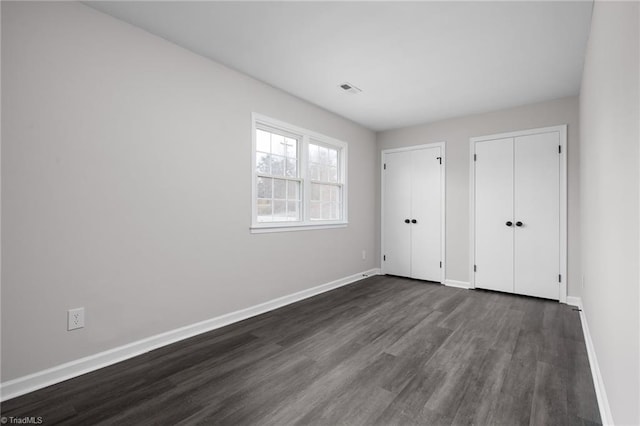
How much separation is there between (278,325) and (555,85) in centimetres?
398

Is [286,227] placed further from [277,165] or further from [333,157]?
[333,157]

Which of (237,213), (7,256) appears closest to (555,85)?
(237,213)

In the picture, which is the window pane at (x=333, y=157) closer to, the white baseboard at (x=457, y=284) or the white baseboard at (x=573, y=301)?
the white baseboard at (x=457, y=284)

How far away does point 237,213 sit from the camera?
3.08 meters

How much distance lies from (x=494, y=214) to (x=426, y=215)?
954 mm

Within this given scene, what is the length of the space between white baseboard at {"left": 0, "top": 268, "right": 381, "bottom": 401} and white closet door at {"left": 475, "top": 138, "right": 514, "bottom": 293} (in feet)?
9.48

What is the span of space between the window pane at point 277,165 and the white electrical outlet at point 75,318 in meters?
2.14

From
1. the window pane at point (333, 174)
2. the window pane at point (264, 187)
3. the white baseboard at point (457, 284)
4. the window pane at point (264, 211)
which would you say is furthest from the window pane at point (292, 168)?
the white baseboard at point (457, 284)

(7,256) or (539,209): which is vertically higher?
(539,209)

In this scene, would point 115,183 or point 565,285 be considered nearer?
point 115,183

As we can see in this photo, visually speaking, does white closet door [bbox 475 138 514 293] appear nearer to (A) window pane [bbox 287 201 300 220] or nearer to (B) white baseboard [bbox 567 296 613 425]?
(B) white baseboard [bbox 567 296 613 425]

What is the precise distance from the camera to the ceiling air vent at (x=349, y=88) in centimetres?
347

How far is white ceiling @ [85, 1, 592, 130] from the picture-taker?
2174 millimetres

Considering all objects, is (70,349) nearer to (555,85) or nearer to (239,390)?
(239,390)
